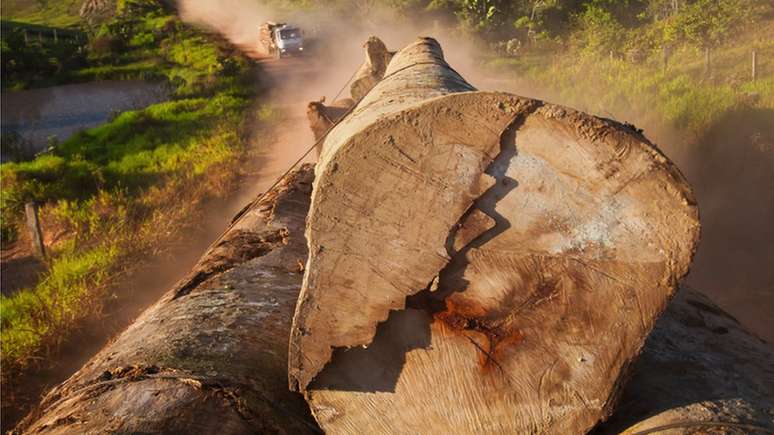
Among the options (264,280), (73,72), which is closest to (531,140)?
(264,280)

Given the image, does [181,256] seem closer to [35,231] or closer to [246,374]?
[35,231]

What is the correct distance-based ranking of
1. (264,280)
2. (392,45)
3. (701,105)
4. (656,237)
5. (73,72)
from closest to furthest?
(656,237) < (264,280) < (701,105) < (392,45) < (73,72)

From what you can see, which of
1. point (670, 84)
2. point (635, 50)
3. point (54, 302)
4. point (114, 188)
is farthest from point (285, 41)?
point (54, 302)

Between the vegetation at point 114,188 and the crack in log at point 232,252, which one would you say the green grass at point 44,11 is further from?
the crack in log at point 232,252

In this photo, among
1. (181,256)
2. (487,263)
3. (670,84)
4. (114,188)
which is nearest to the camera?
(487,263)

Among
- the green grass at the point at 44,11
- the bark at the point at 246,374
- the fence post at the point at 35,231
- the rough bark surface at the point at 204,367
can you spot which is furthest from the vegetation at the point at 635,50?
the green grass at the point at 44,11

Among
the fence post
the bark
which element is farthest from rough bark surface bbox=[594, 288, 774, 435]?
the fence post

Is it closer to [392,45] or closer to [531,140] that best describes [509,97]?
[531,140]
